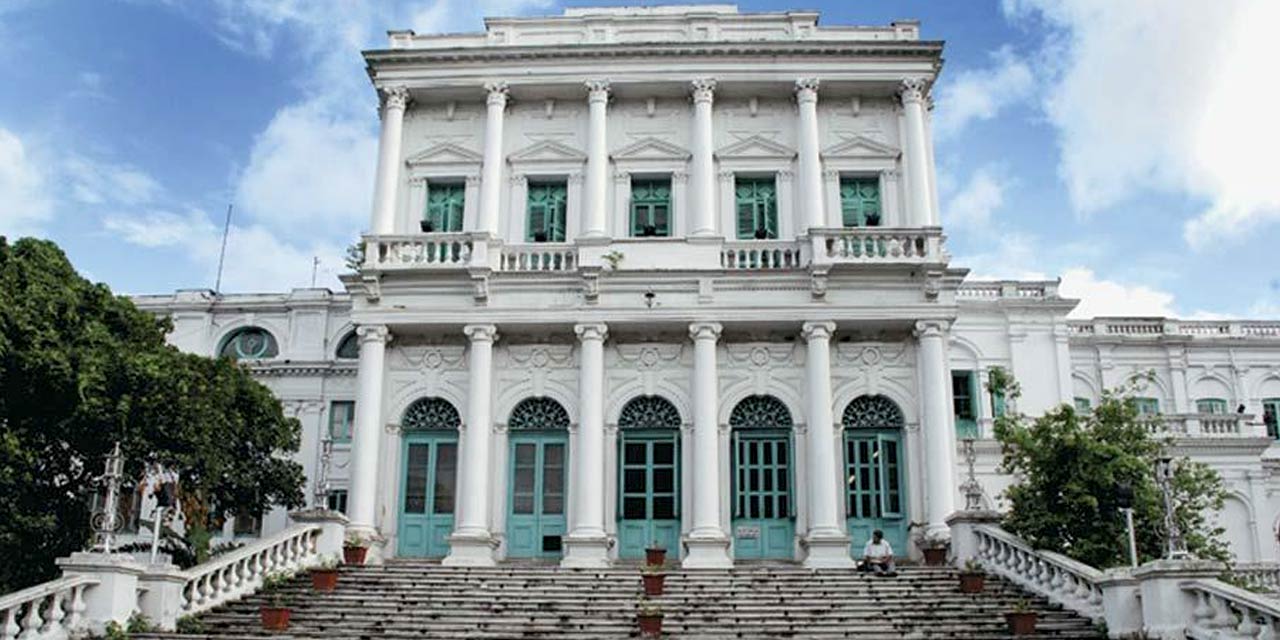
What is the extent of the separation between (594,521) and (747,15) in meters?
11.4

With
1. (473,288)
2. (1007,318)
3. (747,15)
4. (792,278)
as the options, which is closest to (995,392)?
(1007,318)

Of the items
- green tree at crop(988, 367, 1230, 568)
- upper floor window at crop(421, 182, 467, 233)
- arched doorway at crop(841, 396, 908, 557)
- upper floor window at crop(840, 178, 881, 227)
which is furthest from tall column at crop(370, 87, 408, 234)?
green tree at crop(988, 367, 1230, 568)

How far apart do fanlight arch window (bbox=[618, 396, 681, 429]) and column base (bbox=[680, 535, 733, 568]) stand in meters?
2.70

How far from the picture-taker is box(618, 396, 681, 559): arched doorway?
21.2 m

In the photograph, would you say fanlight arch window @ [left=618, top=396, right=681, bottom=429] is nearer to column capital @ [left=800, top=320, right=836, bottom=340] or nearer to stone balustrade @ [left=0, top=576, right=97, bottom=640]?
column capital @ [left=800, top=320, right=836, bottom=340]

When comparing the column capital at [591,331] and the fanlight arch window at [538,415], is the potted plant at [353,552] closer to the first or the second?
the fanlight arch window at [538,415]

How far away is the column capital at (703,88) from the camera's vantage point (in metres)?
23.2

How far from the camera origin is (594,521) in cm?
2047

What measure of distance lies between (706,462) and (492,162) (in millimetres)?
7669

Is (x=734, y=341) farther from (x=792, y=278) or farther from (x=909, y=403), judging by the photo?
(x=909, y=403)

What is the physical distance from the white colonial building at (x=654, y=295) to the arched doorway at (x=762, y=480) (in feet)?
0.14

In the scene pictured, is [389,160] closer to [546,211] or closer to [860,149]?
[546,211]

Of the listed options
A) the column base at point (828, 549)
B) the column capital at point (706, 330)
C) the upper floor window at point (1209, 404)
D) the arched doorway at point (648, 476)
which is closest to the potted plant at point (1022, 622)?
the column base at point (828, 549)

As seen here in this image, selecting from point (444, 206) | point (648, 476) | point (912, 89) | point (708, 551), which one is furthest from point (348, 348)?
point (912, 89)
